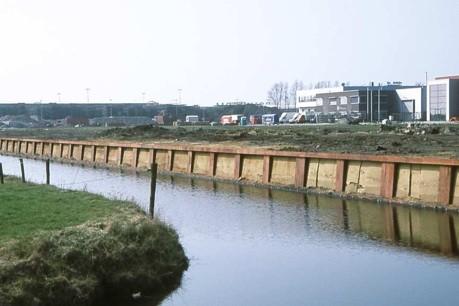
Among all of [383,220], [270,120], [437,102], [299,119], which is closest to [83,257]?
[383,220]

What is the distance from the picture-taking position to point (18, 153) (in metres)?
80.2

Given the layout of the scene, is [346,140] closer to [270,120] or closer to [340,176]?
[340,176]

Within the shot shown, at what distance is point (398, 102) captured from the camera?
168250mm

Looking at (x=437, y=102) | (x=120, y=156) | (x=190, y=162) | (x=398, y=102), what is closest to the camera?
(x=190, y=162)

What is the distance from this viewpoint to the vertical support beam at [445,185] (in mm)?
25984

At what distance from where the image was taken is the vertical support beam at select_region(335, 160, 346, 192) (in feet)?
103

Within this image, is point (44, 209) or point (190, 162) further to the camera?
point (190, 162)

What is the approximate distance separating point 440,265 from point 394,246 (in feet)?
8.03

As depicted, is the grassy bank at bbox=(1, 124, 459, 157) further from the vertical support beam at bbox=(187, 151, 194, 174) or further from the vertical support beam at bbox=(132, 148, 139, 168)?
the vertical support beam at bbox=(132, 148, 139, 168)

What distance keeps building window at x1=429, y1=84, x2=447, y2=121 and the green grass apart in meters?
127

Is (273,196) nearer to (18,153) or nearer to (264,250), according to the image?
(264,250)

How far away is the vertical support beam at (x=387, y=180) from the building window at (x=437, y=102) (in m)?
118

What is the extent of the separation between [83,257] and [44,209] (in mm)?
5371

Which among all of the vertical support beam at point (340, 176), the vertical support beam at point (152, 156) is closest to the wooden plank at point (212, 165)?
the vertical support beam at point (152, 156)
